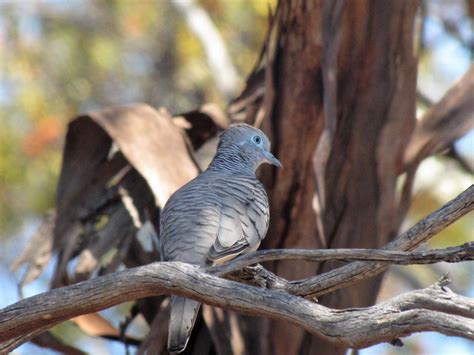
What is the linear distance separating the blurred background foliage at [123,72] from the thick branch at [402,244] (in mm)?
6750

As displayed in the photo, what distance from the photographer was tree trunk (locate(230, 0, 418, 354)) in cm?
572

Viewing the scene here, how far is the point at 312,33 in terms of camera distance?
5.80 m

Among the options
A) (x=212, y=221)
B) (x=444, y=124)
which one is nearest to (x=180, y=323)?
(x=212, y=221)

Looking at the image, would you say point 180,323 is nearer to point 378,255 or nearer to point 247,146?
point 378,255

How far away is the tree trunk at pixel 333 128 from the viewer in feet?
18.8

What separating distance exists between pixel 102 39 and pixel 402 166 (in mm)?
8279

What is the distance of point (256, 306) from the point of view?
3348 millimetres

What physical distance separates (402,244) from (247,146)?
2.41 m

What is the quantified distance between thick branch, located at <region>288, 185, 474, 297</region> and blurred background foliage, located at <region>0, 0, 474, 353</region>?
22.1 feet

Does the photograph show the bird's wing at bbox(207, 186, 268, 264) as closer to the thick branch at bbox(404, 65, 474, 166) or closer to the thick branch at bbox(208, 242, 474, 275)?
the thick branch at bbox(208, 242, 474, 275)

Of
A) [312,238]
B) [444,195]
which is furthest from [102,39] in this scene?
[312,238]

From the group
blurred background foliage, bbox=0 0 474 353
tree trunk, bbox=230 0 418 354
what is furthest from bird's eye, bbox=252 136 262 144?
blurred background foliage, bbox=0 0 474 353

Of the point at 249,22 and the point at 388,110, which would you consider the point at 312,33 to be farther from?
the point at 249,22

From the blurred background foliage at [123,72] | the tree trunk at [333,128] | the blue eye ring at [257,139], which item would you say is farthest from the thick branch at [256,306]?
the blurred background foliage at [123,72]
